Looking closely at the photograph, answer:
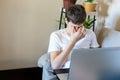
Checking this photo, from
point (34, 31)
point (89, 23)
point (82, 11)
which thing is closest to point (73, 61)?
point (82, 11)

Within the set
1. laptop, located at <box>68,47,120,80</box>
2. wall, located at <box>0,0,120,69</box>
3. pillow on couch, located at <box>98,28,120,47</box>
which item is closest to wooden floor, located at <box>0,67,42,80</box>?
wall, located at <box>0,0,120,69</box>

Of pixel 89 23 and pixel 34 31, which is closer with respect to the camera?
pixel 89 23

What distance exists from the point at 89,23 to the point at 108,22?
24 cm

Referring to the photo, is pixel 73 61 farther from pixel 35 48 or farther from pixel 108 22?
pixel 35 48

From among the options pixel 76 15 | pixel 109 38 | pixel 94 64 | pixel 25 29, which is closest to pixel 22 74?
pixel 25 29

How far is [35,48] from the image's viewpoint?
2.67 metres

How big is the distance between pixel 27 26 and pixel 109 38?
1.06 m

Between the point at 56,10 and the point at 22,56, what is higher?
the point at 56,10

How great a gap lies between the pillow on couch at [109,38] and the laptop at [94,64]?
96cm

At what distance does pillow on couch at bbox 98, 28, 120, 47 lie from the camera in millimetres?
1862

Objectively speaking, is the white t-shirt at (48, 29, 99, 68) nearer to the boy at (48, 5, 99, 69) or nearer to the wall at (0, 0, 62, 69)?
the boy at (48, 5, 99, 69)

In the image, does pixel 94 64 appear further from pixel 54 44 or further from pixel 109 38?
pixel 109 38

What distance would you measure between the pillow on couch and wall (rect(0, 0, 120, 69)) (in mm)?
329

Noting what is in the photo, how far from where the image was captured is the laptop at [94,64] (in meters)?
0.86
